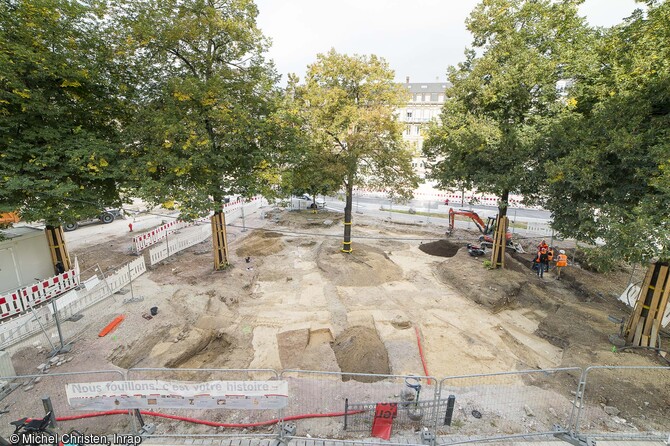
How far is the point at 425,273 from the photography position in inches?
664

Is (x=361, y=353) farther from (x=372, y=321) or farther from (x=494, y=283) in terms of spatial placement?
(x=494, y=283)

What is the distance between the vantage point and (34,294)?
466 inches

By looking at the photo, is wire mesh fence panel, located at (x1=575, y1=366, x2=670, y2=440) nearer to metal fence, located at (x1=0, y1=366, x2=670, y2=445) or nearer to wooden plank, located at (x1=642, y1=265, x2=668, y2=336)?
metal fence, located at (x1=0, y1=366, x2=670, y2=445)

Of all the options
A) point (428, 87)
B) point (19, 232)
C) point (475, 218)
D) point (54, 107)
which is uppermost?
point (428, 87)

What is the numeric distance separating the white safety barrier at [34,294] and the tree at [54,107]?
3.06 m

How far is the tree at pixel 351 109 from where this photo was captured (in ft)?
49.2

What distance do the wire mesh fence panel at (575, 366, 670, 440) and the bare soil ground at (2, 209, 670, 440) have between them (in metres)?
0.04

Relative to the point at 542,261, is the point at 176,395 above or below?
above

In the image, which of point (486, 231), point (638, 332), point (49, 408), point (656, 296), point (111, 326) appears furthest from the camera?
point (486, 231)

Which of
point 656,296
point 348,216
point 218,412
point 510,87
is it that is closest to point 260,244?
point 348,216

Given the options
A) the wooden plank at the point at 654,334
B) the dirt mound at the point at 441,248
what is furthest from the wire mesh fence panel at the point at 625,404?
the dirt mound at the point at 441,248

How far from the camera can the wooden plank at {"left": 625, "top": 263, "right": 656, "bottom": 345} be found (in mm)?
9586

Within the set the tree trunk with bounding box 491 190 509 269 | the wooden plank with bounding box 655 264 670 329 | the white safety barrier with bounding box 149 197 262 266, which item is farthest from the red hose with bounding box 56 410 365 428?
the tree trunk with bounding box 491 190 509 269

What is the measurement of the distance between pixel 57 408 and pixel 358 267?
12577 millimetres
